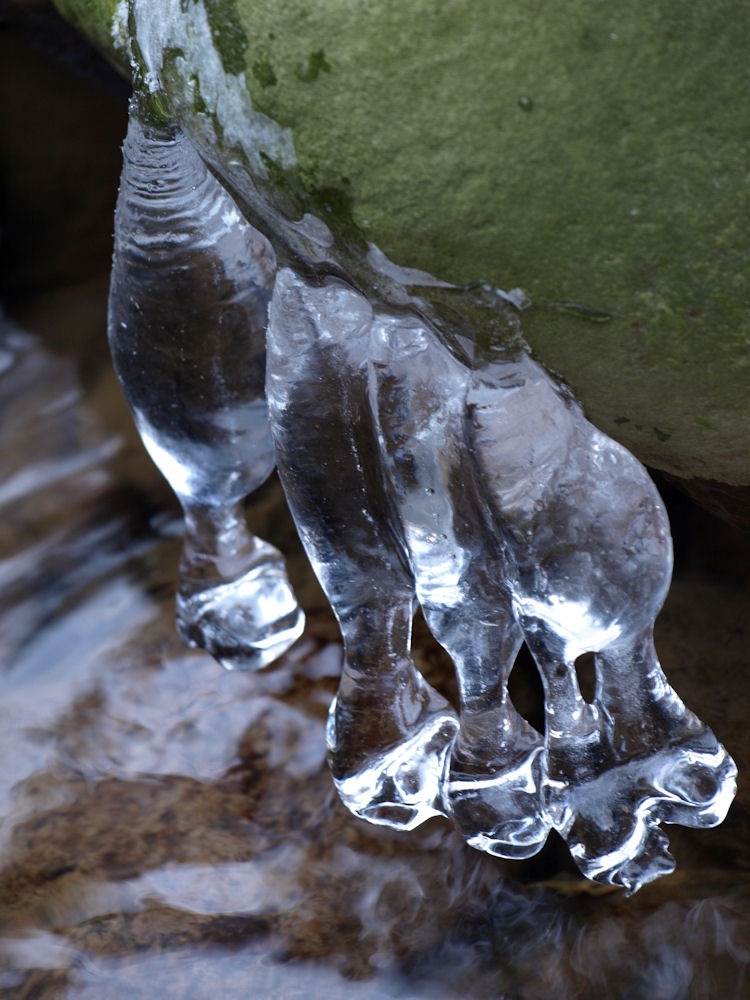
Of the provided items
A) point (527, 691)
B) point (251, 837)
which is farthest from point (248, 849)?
point (527, 691)

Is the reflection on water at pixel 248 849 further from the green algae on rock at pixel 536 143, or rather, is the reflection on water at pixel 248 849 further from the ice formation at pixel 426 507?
the green algae on rock at pixel 536 143

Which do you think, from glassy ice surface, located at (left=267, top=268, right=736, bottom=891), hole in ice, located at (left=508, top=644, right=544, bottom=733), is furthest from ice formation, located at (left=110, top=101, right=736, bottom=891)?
hole in ice, located at (left=508, top=644, right=544, bottom=733)

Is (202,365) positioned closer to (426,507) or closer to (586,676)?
A: (426,507)

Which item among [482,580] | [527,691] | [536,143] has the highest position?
[536,143]

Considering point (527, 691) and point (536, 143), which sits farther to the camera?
point (527, 691)

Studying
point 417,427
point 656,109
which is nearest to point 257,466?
point 417,427

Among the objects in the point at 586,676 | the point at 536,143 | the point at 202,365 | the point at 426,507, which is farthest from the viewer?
the point at 586,676

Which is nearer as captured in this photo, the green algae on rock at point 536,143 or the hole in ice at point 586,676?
the green algae on rock at point 536,143

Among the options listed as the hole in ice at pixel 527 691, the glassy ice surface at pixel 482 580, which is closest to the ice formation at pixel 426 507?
the glassy ice surface at pixel 482 580
